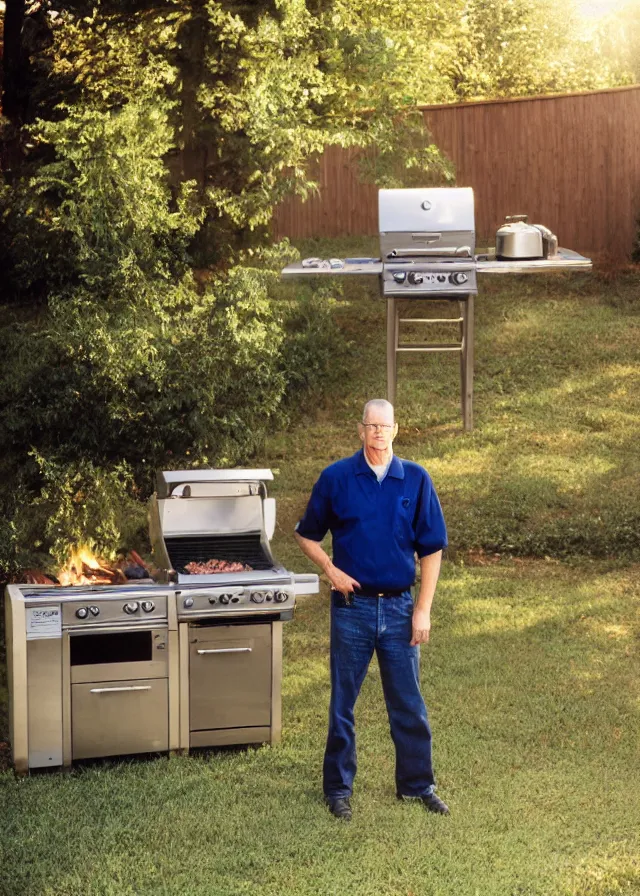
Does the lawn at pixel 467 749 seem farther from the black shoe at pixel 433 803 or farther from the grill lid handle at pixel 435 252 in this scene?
the grill lid handle at pixel 435 252

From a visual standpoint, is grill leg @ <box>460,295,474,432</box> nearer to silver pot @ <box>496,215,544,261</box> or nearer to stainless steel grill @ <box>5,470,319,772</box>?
silver pot @ <box>496,215,544,261</box>

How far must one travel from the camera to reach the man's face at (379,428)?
6.09 m

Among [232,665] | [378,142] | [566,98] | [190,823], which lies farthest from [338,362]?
[190,823]

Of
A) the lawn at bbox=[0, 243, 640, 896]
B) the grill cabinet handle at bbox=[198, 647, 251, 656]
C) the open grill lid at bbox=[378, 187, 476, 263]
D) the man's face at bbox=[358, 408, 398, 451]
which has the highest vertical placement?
the open grill lid at bbox=[378, 187, 476, 263]

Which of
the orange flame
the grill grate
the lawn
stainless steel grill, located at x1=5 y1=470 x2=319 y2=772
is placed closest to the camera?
the lawn

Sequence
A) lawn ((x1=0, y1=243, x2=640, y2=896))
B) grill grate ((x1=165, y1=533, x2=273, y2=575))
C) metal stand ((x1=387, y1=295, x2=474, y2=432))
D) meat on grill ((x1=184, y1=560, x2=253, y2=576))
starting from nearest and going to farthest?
lawn ((x1=0, y1=243, x2=640, y2=896)), meat on grill ((x1=184, y1=560, x2=253, y2=576)), grill grate ((x1=165, y1=533, x2=273, y2=575)), metal stand ((x1=387, y1=295, x2=474, y2=432))

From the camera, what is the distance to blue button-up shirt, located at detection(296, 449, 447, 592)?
6125 mm

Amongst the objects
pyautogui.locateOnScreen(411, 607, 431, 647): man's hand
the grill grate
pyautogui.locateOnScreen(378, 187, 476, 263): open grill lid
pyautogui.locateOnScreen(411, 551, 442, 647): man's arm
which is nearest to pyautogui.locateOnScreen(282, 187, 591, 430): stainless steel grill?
pyautogui.locateOnScreen(378, 187, 476, 263): open grill lid

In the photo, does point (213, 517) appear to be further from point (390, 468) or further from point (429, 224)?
point (429, 224)

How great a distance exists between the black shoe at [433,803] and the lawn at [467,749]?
0.08 metres

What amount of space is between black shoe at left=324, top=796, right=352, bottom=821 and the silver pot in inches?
264

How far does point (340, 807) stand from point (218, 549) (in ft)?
6.75

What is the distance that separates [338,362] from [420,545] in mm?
11520

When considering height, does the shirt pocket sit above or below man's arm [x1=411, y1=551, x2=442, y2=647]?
above
